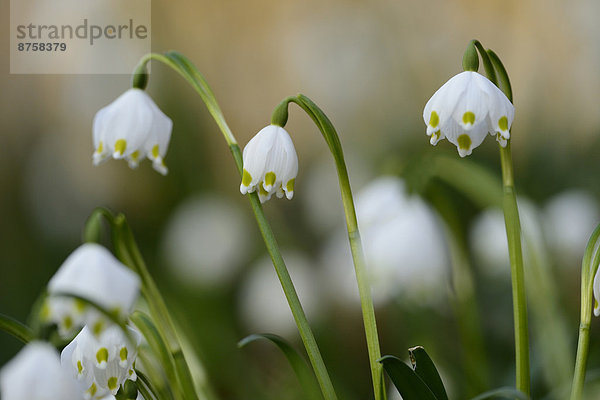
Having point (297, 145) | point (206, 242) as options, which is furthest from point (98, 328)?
point (297, 145)

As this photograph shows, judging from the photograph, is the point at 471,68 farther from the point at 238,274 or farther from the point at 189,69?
the point at 238,274

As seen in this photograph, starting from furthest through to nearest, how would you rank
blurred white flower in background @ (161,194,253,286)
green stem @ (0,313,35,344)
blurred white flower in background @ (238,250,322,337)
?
1. blurred white flower in background @ (161,194,253,286)
2. blurred white flower in background @ (238,250,322,337)
3. green stem @ (0,313,35,344)

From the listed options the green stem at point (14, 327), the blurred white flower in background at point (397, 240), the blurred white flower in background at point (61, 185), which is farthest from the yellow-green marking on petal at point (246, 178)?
the blurred white flower in background at point (61, 185)

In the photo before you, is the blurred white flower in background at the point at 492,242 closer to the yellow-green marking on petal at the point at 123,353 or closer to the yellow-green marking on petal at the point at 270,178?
the yellow-green marking on petal at the point at 270,178

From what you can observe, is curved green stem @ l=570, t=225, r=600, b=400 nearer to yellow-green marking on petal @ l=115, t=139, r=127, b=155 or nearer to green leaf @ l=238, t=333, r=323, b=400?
green leaf @ l=238, t=333, r=323, b=400

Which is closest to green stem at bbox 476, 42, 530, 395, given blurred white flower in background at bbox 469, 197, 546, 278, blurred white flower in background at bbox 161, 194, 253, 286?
blurred white flower in background at bbox 469, 197, 546, 278
